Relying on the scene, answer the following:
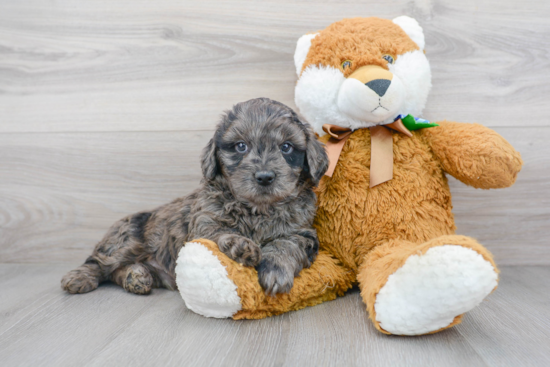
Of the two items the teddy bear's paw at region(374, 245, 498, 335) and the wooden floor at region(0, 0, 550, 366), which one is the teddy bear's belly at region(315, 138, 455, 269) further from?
the wooden floor at region(0, 0, 550, 366)

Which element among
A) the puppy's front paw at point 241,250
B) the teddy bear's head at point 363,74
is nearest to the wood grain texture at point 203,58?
the teddy bear's head at point 363,74

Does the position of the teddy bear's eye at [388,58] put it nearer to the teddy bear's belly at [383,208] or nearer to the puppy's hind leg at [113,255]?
the teddy bear's belly at [383,208]

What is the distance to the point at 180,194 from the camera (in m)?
2.12

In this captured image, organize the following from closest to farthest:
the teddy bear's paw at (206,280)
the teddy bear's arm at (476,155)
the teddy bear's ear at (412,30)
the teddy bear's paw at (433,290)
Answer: the teddy bear's paw at (433,290) → the teddy bear's paw at (206,280) → the teddy bear's arm at (476,155) → the teddy bear's ear at (412,30)

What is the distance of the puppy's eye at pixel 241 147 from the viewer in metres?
1.45

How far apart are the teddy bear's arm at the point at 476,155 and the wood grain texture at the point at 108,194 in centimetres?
53

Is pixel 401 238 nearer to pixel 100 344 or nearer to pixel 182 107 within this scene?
pixel 100 344

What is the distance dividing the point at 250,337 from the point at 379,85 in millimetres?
967

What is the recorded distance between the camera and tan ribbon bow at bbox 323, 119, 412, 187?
60.2 inches

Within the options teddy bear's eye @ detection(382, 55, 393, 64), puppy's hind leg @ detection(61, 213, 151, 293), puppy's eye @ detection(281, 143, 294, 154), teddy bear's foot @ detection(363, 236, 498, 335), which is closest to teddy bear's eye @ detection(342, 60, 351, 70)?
teddy bear's eye @ detection(382, 55, 393, 64)

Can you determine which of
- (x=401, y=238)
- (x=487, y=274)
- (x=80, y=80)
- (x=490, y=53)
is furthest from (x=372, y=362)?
(x=80, y=80)

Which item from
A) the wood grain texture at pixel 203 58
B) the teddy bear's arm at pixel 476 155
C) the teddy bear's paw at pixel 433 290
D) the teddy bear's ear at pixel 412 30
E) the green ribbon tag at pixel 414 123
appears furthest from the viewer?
the wood grain texture at pixel 203 58

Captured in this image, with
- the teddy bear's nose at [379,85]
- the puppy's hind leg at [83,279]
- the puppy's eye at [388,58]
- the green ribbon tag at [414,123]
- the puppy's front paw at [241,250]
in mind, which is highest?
the puppy's eye at [388,58]

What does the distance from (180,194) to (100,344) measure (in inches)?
40.0
